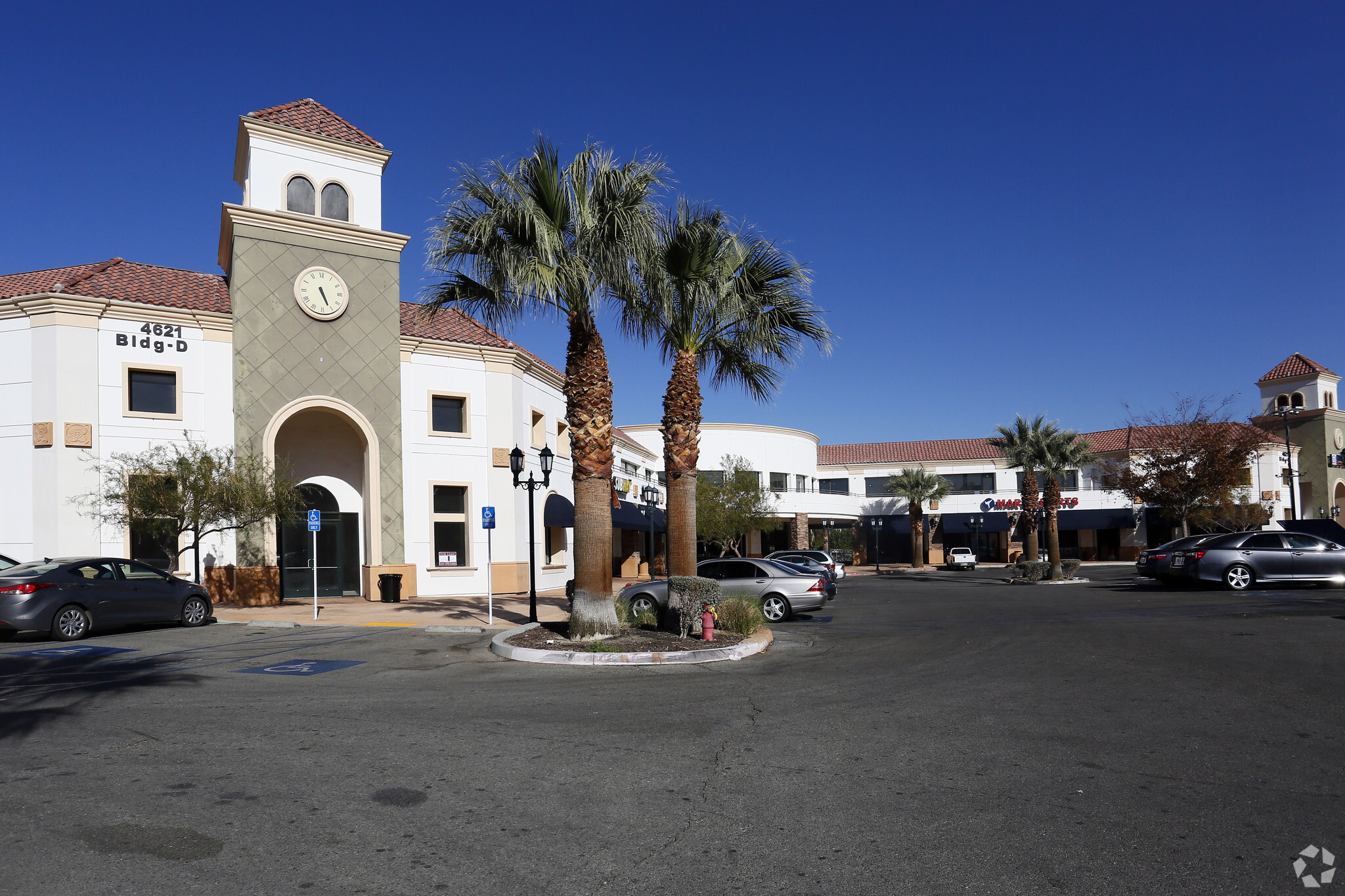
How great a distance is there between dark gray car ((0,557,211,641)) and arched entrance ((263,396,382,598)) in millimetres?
8733

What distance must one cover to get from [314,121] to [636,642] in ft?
70.4

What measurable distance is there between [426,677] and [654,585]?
751 centimetres

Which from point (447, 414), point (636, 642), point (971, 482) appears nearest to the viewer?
point (636, 642)

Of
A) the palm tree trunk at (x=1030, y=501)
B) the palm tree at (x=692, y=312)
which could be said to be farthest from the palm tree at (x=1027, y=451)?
the palm tree at (x=692, y=312)

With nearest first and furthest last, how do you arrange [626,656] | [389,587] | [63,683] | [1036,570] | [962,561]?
[63,683] → [626,656] → [389,587] → [1036,570] → [962,561]

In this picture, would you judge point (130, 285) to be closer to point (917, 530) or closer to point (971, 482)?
point (917, 530)

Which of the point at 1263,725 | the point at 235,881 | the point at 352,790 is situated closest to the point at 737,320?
the point at 1263,725

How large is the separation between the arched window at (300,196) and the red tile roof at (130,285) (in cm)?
317

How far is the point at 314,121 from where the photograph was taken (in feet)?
90.2

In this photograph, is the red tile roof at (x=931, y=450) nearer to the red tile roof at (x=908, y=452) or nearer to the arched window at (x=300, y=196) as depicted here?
the red tile roof at (x=908, y=452)

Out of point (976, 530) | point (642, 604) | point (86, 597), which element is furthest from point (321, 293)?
point (976, 530)

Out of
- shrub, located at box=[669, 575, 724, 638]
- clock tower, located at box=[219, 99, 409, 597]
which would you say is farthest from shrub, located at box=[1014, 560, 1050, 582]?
shrub, located at box=[669, 575, 724, 638]

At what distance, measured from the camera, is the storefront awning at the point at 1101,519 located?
194ft

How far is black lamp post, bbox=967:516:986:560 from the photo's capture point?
60781 mm
